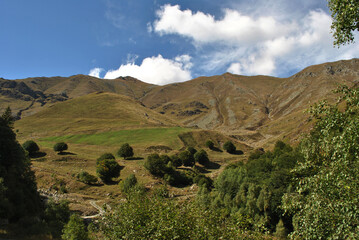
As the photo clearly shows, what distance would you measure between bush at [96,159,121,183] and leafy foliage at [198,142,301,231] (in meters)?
21.5

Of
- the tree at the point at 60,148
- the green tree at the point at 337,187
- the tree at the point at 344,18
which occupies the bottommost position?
the tree at the point at 60,148

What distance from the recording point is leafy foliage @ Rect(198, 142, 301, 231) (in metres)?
32.0

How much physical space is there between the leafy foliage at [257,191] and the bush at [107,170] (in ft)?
70.5

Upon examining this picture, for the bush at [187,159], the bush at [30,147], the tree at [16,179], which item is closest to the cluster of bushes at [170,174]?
the bush at [187,159]

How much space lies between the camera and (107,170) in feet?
155

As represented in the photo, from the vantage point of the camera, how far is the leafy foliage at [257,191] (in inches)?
1258

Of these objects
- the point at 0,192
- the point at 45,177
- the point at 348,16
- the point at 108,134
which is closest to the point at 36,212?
the point at 0,192

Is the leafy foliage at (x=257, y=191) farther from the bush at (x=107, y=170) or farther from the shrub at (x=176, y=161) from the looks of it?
the bush at (x=107, y=170)

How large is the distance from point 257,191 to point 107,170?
3159cm

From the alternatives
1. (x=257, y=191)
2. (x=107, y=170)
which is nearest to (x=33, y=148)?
(x=107, y=170)

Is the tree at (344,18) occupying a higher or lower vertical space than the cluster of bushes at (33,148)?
higher

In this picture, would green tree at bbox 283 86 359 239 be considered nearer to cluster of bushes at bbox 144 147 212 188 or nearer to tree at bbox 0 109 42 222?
tree at bbox 0 109 42 222

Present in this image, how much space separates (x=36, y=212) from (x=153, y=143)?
52.7m

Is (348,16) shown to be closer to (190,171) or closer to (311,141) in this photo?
(311,141)
